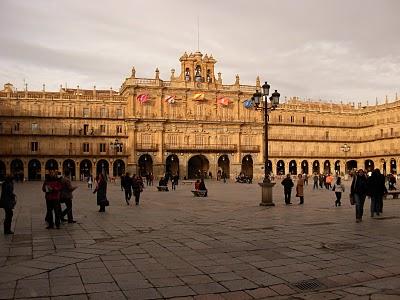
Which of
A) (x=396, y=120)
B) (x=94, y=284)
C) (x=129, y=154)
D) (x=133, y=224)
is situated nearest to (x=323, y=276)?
(x=94, y=284)

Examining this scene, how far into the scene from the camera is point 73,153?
60.3m

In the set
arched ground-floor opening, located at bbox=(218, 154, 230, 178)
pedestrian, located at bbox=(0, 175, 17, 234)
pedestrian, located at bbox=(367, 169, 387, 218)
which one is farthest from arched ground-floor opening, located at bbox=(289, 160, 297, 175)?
pedestrian, located at bbox=(0, 175, 17, 234)

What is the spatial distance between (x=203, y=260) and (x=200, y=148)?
54579 mm

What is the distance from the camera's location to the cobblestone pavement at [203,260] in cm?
634

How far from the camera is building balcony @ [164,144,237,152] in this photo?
61.5 m

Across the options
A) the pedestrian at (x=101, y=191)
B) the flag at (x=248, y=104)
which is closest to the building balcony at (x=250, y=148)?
the flag at (x=248, y=104)

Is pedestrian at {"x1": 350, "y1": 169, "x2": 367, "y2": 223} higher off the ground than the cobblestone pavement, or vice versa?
pedestrian at {"x1": 350, "y1": 169, "x2": 367, "y2": 223}

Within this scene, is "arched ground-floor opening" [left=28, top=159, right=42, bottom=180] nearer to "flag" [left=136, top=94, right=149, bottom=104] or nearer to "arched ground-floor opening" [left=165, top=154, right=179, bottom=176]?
"flag" [left=136, top=94, right=149, bottom=104]

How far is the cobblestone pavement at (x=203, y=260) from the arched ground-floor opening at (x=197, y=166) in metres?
51.4

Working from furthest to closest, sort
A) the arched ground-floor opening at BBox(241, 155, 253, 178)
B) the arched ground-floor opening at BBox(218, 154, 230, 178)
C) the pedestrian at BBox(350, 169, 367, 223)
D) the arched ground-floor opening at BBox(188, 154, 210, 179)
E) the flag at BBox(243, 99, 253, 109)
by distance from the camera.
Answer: the arched ground-floor opening at BBox(241, 155, 253, 178) < the arched ground-floor opening at BBox(218, 154, 230, 178) < the arched ground-floor opening at BBox(188, 154, 210, 179) < the flag at BBox(243, 99, 253, 109) < the pedestrian at BBox(350, 169, 367, 223)

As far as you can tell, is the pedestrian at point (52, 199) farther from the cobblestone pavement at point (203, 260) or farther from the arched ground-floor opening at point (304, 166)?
the arched ground-floor opening at point (304, 166)

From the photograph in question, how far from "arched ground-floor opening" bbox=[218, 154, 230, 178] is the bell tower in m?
10.6

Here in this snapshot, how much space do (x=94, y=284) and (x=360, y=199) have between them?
933cm

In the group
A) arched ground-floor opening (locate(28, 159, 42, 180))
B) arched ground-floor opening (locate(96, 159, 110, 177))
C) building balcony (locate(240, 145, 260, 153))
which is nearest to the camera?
arched ground-floor opening (locate(28, 159, 42, 180))
